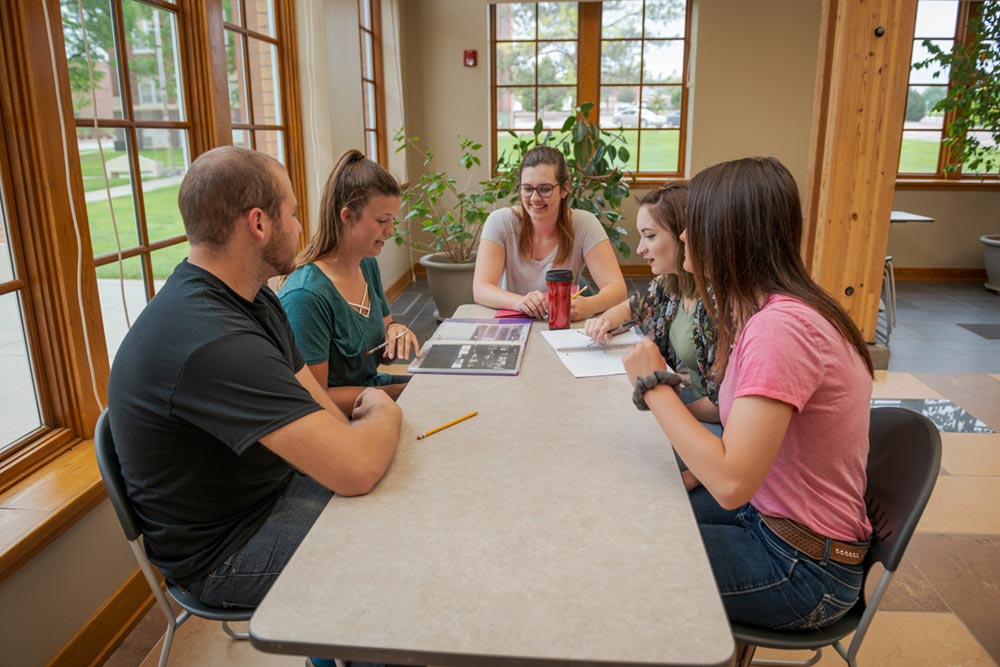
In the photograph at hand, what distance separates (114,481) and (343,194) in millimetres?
962

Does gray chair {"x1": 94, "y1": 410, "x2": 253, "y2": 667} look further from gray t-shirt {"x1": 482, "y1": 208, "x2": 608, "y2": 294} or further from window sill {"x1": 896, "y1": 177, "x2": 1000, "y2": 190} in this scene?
window sill {"x1": 896, "y1": 177, "x2": 1000, "y2": 190}

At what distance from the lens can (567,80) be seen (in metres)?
6.38

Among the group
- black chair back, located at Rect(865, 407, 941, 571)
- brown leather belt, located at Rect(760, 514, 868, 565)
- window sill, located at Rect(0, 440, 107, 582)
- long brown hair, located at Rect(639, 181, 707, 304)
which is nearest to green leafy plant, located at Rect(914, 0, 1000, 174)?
long brown hair, located at Rect(639, 181, 707, 304)

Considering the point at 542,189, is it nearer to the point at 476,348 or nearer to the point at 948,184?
the point at 476,348

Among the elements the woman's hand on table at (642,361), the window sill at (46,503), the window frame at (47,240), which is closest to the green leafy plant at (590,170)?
the window frame at (47,240)

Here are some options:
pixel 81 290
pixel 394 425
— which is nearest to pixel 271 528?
pixel 394 425

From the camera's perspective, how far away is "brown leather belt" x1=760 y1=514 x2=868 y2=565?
4.11ft

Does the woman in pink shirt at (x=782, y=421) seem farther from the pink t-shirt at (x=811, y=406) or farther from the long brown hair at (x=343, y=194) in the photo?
the long brown hair at (x=343, y=194)

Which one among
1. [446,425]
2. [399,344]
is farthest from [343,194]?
[446,425]

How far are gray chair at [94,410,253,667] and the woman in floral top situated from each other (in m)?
1.17

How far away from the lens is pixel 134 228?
238 centimetres

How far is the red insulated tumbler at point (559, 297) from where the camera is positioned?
2.14 metres

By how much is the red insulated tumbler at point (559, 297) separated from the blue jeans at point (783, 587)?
3.33 feet

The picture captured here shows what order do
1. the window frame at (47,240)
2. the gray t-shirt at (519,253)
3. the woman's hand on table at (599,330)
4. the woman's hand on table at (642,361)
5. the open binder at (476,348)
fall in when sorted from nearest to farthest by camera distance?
the woman's hand on table at (642,361) → the window frame at (47,240) → the open binder at (476,348) → the woman's hand on table at (599,330) → the gray t-shirt at (519,253)
